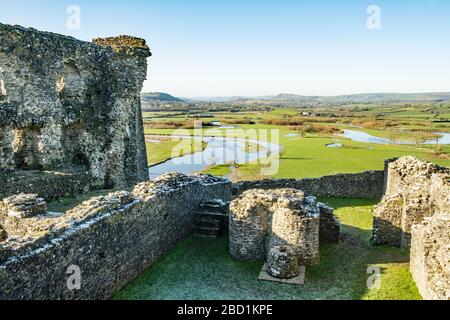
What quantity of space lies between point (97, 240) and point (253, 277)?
199 inches

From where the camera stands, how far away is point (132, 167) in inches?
1021

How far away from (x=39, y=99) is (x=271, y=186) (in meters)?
13.6

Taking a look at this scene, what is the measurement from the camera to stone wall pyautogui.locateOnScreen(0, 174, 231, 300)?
973 centimetres

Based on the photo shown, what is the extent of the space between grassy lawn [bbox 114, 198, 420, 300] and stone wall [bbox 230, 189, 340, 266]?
513 millimetres

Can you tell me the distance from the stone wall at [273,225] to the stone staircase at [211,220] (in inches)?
81.8

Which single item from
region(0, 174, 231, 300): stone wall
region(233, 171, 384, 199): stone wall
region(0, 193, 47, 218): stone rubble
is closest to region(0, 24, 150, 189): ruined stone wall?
region(0, 193, 47, 218): stone rubble

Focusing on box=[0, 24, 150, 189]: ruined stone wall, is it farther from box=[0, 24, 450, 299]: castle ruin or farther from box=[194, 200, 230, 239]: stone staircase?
box=[194, 200, 230, 239]: stone staircase

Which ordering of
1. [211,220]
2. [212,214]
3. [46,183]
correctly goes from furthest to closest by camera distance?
[46,183]
[212,214]
[211,220]

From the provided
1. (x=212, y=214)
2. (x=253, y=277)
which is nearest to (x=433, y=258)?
(x=253, y=277)

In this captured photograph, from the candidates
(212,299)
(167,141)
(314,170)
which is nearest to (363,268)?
(212,299)

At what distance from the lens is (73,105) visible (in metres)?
23.0

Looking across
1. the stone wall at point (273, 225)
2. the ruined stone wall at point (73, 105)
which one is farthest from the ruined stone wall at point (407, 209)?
the ruined stone wall at point (73, 105)

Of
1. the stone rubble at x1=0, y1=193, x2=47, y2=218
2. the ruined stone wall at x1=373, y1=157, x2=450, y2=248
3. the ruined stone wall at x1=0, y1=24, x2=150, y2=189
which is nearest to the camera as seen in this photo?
the stone rubble at x1=0, y1=193, x2=47, y2=218

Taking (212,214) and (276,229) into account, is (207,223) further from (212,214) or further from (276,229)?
(276,229)
